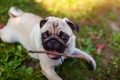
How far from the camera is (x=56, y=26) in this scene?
321cm

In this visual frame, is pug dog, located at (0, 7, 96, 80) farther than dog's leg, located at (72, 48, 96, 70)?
No

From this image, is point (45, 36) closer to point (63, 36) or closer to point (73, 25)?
point (63, 36)

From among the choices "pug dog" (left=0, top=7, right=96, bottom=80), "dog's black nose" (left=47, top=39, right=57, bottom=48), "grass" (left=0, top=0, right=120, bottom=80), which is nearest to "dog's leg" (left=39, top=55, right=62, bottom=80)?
"pug dog" (left=0, top=7, right=96, bottom=80)

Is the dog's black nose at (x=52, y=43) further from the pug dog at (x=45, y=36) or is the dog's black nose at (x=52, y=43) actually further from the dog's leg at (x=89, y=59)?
the dog's leg at (x=89, y=59)

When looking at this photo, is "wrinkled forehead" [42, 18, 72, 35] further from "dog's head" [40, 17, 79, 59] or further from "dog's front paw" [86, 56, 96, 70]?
"dog's front paw" [86, 56, 96, 70]

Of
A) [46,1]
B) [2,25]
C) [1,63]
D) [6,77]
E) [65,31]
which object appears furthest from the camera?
[46,1]

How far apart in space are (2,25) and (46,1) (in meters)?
0.95

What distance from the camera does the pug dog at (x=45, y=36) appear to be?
321 centimetres

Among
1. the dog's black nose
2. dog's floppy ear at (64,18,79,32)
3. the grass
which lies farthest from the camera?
the grass

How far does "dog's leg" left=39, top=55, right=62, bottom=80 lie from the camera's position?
3.41m

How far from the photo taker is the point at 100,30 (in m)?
4.48

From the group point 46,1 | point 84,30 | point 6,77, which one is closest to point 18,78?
point 6,77

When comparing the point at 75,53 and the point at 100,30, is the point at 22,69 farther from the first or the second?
the point at 100,30

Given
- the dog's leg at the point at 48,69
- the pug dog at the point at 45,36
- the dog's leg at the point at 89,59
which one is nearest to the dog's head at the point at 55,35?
the pug dog at the point at 45,36
